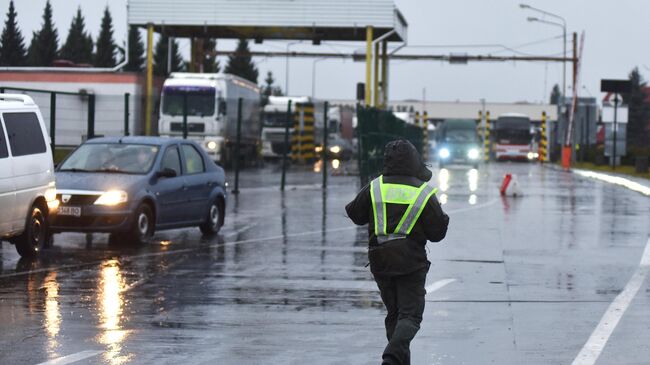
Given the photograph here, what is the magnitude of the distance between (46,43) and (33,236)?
99.5 m

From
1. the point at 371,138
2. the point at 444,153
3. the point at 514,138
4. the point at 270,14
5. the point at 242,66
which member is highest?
the point at 270,14

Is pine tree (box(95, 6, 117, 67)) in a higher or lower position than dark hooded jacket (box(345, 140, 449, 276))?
higher

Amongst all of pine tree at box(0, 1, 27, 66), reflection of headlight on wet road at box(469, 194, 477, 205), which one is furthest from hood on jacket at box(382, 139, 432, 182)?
pine tree at box(0, 1, 27, 66)

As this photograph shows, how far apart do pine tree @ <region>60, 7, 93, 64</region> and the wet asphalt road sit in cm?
9740

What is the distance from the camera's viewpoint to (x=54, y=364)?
29.9ft

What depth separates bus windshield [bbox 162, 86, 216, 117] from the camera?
154 feet

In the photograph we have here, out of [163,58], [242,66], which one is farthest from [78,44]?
[242,66]

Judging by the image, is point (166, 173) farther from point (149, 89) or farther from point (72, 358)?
point (149, 89)

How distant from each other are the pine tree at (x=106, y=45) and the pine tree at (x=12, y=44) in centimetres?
704

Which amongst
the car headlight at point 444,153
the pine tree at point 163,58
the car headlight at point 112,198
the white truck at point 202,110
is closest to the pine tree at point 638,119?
the pine tree at point 163,58

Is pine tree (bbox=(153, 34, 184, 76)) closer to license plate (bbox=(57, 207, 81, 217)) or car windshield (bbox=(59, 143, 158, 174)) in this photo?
car windshield (bbox=(59, 143, 158, 174))

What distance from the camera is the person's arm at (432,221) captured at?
28.1 ft

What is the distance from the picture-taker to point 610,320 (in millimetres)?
11453

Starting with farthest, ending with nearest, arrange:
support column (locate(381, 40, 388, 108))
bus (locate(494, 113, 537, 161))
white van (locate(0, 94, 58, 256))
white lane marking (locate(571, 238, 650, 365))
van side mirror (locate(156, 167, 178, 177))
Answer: bus (locate(494, 113, 537, 161)) < support column (locate(381, 40, 388, 108)) < van side mirror (locate(156, 167, 178, 177)) < white van (locate(0, 94, 58, 256)) < white lane marking (locate(571, 238, 650, 365))
